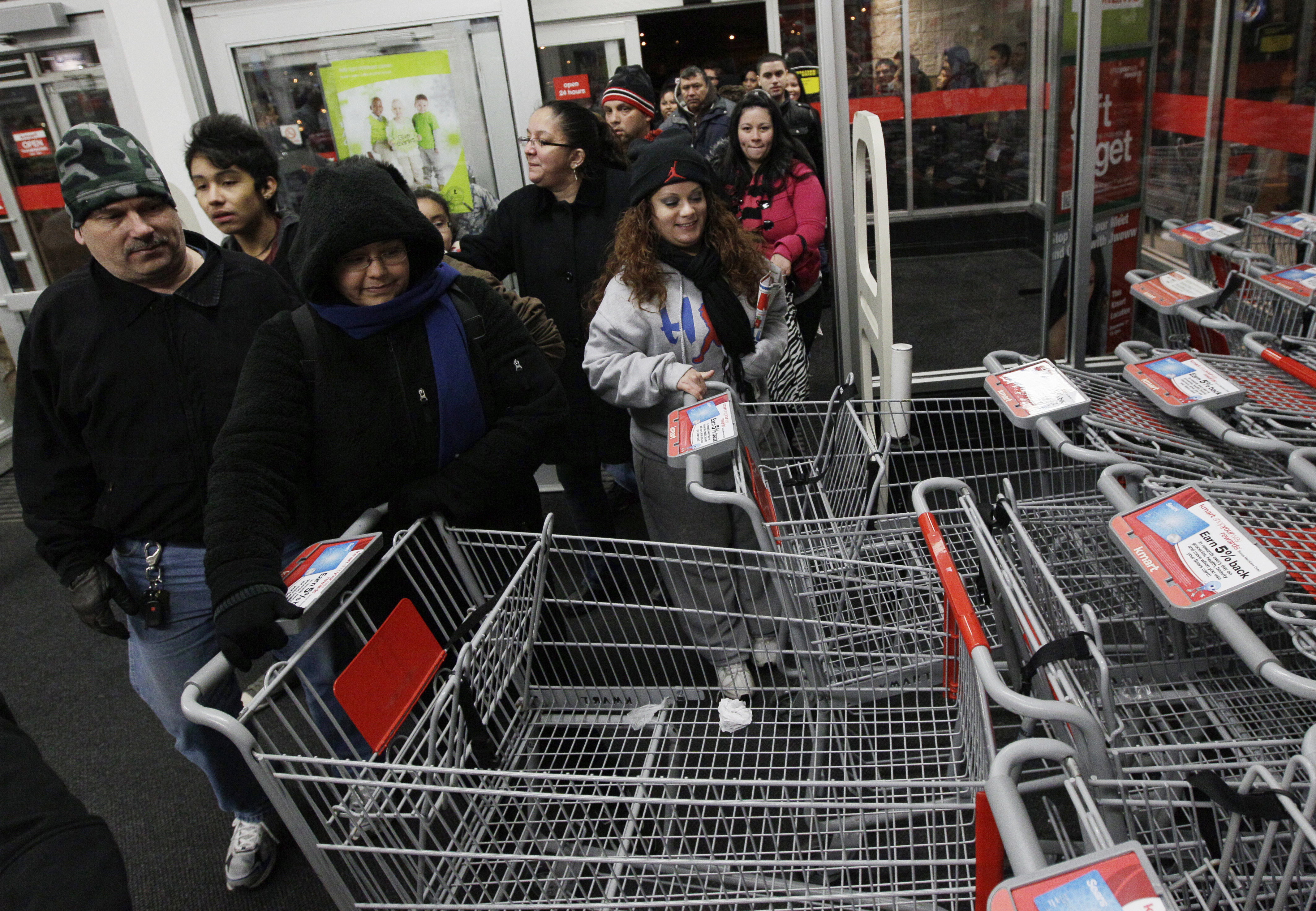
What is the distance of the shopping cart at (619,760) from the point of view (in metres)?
1.43

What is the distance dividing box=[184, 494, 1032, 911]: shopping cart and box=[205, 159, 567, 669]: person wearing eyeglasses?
155 mm

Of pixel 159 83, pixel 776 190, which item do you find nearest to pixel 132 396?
pixel 159 83

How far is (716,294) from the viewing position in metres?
2.75

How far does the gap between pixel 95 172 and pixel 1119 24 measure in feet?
14.1

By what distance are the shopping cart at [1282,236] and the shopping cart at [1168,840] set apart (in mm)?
2942

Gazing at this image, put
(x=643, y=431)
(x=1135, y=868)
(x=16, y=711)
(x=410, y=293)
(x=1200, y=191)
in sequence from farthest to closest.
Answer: (x=1200, y=191) → (x=16, y=711) → (x=643, y=431) → (x=410, y=293) → (x=1135, y=868)

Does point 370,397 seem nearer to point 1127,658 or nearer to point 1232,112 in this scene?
point 1127,658

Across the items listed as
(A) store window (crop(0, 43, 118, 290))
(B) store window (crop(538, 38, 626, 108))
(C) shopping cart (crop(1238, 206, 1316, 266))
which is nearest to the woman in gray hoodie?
(C) shopping cart (crop(1238, 206, 1316, 266))

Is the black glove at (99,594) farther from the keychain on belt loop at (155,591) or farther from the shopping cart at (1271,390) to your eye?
the shopping cart at (1271,390)

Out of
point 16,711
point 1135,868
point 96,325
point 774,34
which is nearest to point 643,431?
point 96,325

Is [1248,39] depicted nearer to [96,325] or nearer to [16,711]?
[96,325]

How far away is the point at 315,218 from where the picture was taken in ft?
5.95

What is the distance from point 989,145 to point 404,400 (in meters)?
4.51

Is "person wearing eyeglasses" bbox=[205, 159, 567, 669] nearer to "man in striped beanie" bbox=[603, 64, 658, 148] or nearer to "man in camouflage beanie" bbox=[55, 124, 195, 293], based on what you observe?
"man in camouflage beanie" bbox=[55, 124, 195, 293]
